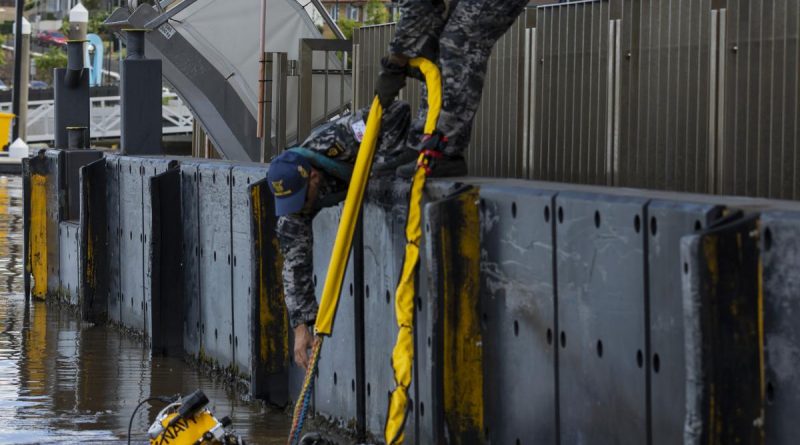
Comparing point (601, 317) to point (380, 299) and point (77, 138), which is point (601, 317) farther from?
point (77, 138)

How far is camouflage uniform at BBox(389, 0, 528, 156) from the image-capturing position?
6969 millimetres

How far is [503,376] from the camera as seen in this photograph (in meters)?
6.27

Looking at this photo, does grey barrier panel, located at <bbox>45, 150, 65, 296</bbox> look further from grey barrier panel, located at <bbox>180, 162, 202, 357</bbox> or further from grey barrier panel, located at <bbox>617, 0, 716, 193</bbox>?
grey barrier panel, located at <bbox>617, 0, 716, 193</bbox>

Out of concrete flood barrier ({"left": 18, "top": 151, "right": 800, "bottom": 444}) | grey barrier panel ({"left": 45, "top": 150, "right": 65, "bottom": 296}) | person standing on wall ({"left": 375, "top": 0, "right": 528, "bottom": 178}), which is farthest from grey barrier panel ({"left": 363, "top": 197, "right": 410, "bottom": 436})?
grey barrier panel ({"left": 45, "top": 150, "right": 65, "bottom": 296})

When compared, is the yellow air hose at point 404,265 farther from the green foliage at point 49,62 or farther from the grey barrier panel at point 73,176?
the green foliage at point 49,62

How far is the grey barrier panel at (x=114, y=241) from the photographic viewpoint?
487 inches

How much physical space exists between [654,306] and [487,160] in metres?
5.21

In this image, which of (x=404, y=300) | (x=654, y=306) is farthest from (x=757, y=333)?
(x=404, y=300)

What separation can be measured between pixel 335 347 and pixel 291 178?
1.25 metres

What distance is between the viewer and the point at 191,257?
1058 cm

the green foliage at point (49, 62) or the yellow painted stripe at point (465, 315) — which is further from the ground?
the green foliage at point (49, 62)

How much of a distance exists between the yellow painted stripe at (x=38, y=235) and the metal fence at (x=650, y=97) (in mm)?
5170

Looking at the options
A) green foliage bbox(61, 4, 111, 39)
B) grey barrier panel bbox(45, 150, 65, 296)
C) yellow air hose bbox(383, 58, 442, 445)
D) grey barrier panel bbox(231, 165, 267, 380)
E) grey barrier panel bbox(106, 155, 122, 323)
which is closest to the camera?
yellow air hose bbox(383, 58, 442, 445)

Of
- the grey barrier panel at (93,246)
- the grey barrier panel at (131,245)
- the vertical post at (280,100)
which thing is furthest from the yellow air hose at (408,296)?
the vertical post at (280,100)
